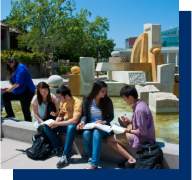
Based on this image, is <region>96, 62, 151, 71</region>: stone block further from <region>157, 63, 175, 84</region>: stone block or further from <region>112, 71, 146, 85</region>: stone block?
<region>112, 71, 146, 85</region>: stone block

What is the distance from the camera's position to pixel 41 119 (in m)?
3.64

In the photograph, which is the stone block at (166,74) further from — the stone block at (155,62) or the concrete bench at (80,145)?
the concrete bench at (80,145)

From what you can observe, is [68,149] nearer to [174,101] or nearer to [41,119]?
[41,119]

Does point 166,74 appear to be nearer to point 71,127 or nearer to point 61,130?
point 61,130

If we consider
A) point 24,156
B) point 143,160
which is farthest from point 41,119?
point 143,160

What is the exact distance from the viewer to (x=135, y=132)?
9.14 feet

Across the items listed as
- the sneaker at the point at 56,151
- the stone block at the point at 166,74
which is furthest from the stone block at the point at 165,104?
the sneaker at the point at 56,151

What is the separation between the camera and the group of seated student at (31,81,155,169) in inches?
108

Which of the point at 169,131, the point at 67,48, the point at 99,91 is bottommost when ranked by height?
the point at 169,131

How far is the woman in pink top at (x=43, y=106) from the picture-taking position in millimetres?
3615

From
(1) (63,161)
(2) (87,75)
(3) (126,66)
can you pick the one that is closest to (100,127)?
(1) (63,161)

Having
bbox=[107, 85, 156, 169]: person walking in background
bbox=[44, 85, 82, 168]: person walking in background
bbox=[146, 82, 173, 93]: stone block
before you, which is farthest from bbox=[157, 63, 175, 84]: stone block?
bbox=[107, 85, 156, 169]: person walking in background

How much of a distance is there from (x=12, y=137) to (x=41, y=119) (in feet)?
2.58

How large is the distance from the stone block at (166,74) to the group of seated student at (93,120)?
7553 mm
